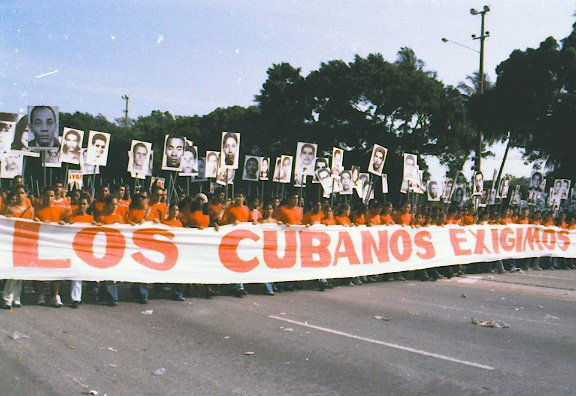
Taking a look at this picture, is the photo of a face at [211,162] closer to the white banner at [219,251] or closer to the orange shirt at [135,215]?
the white banner at [219,251]

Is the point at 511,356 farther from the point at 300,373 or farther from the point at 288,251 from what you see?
the point at 288,251

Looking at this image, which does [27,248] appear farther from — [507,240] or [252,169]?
[252,169]

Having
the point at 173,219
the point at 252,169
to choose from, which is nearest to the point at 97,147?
the point at 252,169

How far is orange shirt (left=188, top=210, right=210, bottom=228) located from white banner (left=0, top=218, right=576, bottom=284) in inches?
9.8

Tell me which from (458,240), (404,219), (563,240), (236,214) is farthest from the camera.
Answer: (563,240)

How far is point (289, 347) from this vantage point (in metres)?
6.86

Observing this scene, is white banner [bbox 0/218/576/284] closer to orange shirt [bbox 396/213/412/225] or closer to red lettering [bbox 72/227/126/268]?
red lettering [bbox 72/227/126/268]

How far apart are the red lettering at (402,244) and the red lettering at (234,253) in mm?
3819

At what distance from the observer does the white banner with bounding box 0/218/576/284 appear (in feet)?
29.6

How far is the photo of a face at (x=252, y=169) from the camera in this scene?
944 inches

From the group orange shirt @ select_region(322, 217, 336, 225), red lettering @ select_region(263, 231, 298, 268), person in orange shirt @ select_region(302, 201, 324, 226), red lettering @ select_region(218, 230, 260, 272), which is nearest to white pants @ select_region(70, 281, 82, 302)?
red lettering @ select_region(218, 230, 260, 272)

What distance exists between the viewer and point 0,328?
7.23 m

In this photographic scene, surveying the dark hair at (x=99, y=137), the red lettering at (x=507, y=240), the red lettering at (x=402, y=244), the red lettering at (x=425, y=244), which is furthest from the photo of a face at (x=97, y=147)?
the red lettering at (x=507, y=240)

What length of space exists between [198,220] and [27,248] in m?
2.90
